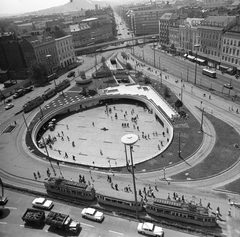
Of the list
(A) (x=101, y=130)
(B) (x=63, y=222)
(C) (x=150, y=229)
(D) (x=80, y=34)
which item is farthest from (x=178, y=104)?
(D) (x=80, y=34)

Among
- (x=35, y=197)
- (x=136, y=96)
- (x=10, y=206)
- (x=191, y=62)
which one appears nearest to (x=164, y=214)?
(x=35, y=197)

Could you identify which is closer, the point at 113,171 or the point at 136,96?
the point at 113,171

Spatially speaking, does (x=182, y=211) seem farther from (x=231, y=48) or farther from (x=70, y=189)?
(x=231, y=48)

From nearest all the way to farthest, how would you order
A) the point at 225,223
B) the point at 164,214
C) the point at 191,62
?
the point at 225,223
the point at 164,214
the point at 191,62

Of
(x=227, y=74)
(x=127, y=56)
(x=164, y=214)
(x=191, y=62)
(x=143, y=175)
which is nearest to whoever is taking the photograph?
(x=164, y=214)

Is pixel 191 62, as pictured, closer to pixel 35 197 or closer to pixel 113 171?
pixel 113 171

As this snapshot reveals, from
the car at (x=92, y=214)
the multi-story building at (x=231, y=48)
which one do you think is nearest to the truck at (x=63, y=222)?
the car at (x=92, y=214)

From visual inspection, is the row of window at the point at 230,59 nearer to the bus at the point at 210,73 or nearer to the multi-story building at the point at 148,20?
the bus at the point at 210,73
